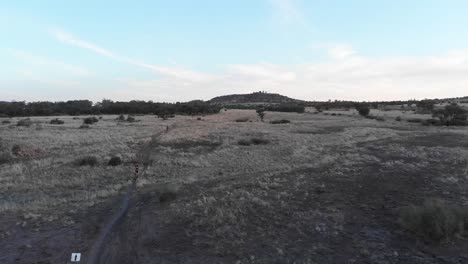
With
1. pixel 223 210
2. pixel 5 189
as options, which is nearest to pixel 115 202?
pixel 223 210

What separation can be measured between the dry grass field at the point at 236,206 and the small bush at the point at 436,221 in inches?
8.5

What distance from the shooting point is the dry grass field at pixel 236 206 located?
9.69 m

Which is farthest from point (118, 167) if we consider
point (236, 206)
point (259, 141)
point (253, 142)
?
point (259, 141)

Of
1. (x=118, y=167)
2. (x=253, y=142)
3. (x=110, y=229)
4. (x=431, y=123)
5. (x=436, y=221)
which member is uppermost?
(x=436, y=221)

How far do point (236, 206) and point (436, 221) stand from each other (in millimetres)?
5525

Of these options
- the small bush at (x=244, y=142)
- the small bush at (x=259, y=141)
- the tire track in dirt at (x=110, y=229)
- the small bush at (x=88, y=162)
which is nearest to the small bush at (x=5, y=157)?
the small bush at (x=88, y=162)

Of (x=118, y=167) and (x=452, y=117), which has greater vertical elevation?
(x=452, y=117)

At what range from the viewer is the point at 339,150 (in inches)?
1121

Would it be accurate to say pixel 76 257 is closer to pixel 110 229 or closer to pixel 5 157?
pixel 110 229

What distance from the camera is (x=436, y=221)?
33.4 ft

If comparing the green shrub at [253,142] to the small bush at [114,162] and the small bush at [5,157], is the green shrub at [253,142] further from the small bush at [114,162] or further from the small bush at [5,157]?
the small bush at [5,157]

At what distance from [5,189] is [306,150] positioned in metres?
18.1

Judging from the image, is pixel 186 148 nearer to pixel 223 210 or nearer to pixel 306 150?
pixel 306 150

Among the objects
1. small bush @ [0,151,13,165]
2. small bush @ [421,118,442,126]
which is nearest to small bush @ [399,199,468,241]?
small bush @ [0,151,13,165]
